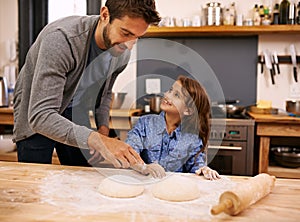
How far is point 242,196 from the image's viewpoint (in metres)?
0.85

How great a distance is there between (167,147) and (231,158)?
1031 mm

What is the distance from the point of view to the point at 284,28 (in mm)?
2465

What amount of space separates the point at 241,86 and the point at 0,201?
215 cm

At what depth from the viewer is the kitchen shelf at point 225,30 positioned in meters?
2.47

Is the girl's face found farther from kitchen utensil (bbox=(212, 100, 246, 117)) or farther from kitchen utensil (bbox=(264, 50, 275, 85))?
kitchen utensil (bbox=(264, 50, 275, 85))

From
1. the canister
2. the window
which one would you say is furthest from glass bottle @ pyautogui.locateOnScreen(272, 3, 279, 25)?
the window

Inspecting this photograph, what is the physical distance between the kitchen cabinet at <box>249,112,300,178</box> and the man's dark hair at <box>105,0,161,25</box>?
4.45ft

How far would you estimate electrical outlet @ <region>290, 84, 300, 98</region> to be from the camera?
2697 mm

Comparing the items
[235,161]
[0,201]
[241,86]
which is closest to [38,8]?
[241,86]

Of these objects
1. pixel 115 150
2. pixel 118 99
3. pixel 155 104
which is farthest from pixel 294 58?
pixel 115 150

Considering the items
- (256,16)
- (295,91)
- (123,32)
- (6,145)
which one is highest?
(256,16)

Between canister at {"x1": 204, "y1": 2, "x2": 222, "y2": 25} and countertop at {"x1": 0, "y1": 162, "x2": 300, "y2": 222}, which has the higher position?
canister at {"x1": 204, "y1": 2, "x2": 222, "y2": 25}

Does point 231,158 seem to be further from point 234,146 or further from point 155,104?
point 155,104

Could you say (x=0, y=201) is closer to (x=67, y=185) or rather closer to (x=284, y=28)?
(x=67, y=185)
